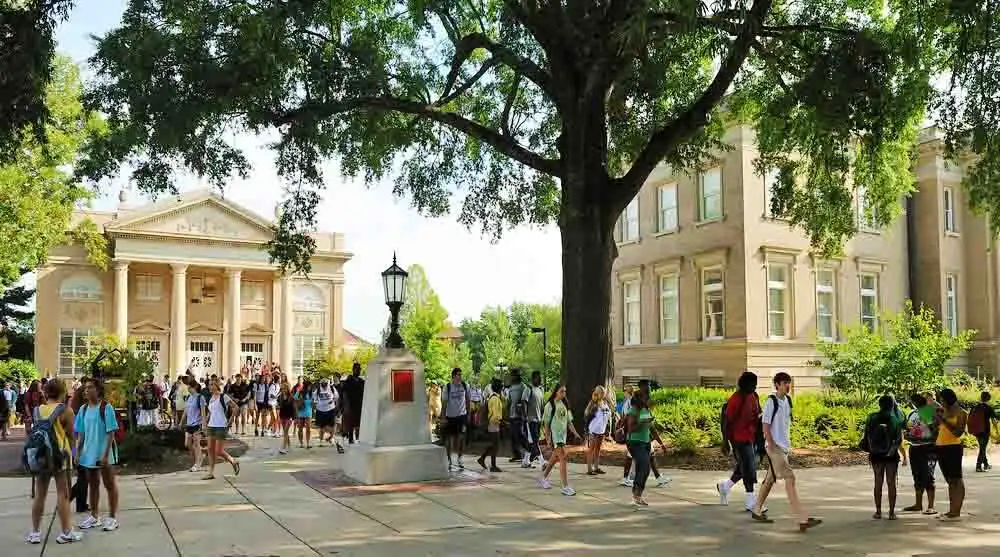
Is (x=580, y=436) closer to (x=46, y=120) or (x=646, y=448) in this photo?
(x=646, y=448)

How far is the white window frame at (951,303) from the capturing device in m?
35.7

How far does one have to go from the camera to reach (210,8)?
15.0 meters

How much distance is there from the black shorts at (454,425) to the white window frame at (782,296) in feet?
61.3

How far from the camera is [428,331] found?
6178 centimetres

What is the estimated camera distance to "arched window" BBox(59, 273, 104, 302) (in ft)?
167

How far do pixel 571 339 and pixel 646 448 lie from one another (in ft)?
23.5

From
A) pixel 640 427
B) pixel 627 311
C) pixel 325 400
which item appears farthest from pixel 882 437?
pixel 627 311

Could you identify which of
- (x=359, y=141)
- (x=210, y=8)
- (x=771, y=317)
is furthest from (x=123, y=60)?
(x=771, y=317)

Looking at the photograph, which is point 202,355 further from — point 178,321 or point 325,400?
point 325,400

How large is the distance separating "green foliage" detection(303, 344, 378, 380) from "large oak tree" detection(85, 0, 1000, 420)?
1037 inches

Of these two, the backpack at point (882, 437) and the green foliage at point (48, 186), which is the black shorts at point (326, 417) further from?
the green foliage at point (48, 186)

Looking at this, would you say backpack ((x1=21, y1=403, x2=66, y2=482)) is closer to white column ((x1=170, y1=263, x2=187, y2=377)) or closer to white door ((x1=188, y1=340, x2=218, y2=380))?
white column ((x1=170, y1=263, x2=187, y2=377))

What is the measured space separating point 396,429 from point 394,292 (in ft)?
7.19

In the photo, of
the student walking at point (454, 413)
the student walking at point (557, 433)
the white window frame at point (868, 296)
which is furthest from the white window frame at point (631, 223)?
the student walking at point (557, 433)
